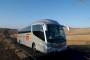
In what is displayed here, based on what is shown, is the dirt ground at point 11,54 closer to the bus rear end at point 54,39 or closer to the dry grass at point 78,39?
the bus rear end at point 54,39

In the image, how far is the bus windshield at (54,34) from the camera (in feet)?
39.2

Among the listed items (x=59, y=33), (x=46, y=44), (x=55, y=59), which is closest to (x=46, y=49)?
(x=46, y=44)

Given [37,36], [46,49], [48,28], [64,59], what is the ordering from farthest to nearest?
[37,36], [48,28], [46,49], [64,59]

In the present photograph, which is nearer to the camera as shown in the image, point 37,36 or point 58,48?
point 58,48

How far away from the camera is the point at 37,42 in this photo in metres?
13.5

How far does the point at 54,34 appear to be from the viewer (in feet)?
40.3

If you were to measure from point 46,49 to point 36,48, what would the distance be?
2.32m

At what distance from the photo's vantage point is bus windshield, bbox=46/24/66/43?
12.0 metres

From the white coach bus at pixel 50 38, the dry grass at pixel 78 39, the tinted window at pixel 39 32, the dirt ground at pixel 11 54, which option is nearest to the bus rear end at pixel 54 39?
the white coach bus at pixel 50 38

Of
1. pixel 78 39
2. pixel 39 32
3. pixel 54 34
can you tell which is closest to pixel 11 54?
pixel 39 32

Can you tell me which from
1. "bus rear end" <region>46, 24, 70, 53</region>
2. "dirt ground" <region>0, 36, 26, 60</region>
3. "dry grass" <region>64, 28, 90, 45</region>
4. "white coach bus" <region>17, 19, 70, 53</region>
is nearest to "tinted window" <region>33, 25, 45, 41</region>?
"white coach bus" <region>17, 19, 70, 53</region>

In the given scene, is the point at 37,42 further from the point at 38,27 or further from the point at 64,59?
the point at 64,59

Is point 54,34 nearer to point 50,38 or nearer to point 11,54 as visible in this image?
point 50,38

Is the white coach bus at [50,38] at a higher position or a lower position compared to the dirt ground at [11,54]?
higher
